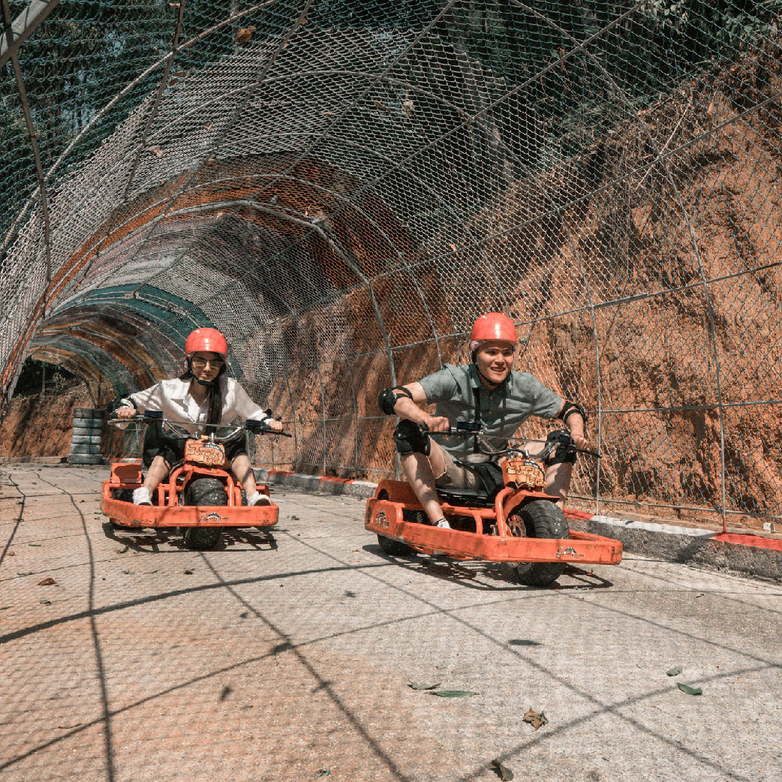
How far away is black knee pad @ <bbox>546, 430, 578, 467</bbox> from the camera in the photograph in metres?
5.36

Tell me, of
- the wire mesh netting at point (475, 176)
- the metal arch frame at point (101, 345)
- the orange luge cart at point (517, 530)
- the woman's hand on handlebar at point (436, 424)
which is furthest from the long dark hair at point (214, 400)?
the metal arch frame at point (101, 345)

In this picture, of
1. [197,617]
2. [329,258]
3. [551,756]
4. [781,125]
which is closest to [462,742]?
[551,756]

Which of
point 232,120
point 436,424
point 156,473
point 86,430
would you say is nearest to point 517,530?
point 436,424

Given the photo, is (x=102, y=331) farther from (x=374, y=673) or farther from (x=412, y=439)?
(x=374, y=673)

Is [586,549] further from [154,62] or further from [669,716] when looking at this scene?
[154,62]

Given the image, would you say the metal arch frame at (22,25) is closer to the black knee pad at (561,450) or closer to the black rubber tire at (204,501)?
the black knee pad at (561,450)

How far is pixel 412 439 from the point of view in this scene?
5461 mm

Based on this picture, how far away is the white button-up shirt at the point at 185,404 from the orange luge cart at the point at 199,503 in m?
0.26

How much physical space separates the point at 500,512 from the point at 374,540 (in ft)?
8.19

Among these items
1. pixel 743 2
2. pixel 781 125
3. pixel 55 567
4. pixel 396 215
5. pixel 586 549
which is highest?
pixel 743 2

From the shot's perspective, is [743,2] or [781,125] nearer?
[743,2]

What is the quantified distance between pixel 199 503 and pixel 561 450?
284 cm

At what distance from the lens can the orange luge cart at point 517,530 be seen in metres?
4.78

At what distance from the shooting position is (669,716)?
277 cm
